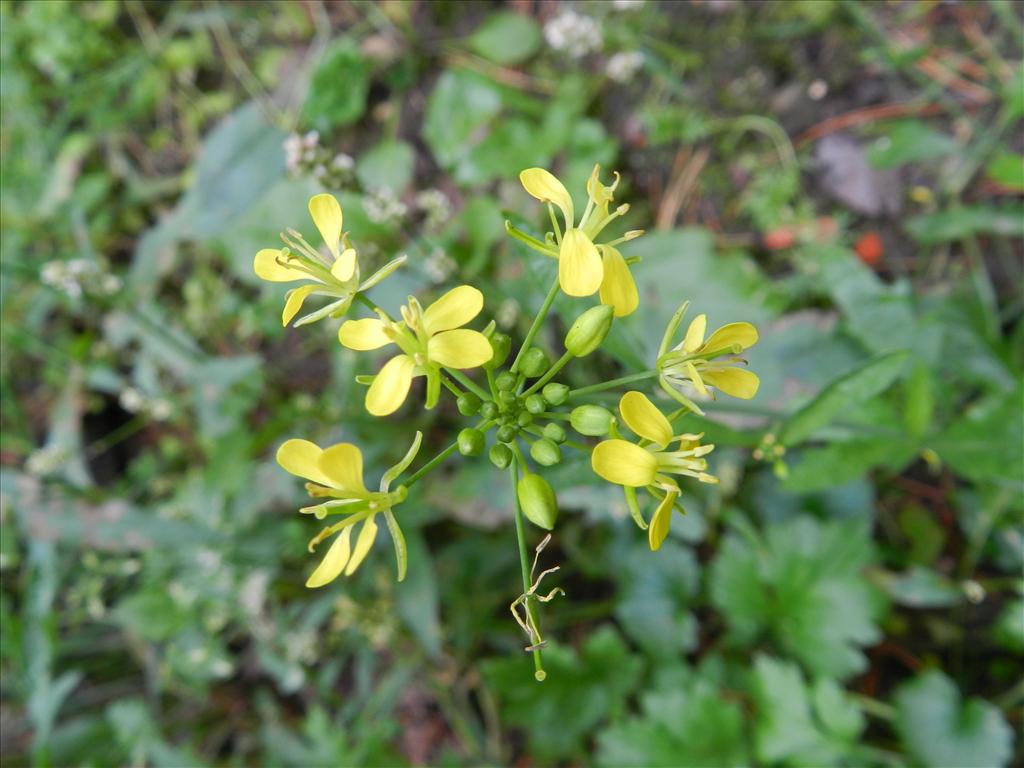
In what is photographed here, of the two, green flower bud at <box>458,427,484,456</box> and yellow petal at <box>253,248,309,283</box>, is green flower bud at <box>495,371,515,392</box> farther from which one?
yellow petal at <box>253,248,309,283</box>

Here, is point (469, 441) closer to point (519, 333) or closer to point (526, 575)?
point (526, 575)

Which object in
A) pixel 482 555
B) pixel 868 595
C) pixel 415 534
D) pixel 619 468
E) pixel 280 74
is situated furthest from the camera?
pixel 280 74

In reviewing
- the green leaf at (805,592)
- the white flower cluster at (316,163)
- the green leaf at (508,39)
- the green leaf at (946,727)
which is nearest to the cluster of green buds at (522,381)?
the white flower cluster at (316,163)

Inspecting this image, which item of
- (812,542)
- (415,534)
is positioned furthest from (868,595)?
(415,534)

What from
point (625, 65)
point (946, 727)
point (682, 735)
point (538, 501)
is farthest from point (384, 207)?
point (946, 727)

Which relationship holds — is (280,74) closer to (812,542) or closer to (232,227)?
(232,227)

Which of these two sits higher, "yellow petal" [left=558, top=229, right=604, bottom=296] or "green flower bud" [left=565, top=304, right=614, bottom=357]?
"yellow petal" [left=558, top=229, right=604, bottom=296]

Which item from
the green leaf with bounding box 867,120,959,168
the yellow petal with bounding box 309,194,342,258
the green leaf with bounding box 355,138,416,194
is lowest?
Result: the green leaf with bounding box 867,120,959,168

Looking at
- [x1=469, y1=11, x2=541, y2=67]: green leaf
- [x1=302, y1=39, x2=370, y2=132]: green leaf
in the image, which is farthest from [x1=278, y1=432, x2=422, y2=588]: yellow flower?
[x1=469, y1=11, x2=541, y2=67]: green leaf
